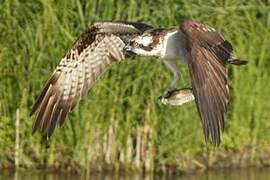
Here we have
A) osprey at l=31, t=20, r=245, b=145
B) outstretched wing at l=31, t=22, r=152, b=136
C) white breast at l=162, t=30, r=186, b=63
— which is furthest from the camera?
outstretched wing at l=31, t=22, r=152, b=136

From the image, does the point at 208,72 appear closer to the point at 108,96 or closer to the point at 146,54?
the point at 146,54

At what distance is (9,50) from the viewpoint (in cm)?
1501

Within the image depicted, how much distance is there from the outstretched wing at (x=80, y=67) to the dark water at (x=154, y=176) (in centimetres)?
163

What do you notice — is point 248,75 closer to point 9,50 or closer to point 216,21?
point 216,21

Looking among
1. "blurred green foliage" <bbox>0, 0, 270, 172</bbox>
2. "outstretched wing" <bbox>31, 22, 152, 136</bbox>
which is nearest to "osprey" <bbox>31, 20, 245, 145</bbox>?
"outstretched wing" <bbox>31, 22, 152, 136</bbox>

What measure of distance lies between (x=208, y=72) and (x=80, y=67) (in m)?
1.78

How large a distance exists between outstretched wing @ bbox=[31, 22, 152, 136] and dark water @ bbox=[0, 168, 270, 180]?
163cm

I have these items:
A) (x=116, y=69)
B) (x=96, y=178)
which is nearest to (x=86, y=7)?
(x=116, y=69)

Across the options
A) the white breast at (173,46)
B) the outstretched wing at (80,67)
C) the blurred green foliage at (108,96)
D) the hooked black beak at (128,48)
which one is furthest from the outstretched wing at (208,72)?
the blurred green foliage at (108,96)

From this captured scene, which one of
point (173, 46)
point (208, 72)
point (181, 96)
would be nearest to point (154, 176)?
point (173, 46)

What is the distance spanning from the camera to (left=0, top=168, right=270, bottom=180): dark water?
48.1 feet

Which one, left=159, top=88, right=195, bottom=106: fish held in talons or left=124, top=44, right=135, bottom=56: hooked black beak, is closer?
left=159, top=88, right=195, bottom=106: fish held in talons

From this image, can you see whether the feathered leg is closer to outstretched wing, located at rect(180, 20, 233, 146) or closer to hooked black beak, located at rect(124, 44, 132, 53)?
hooked black beak, located at rect(124, 44, 132, 53)

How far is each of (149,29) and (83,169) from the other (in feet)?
7.64
